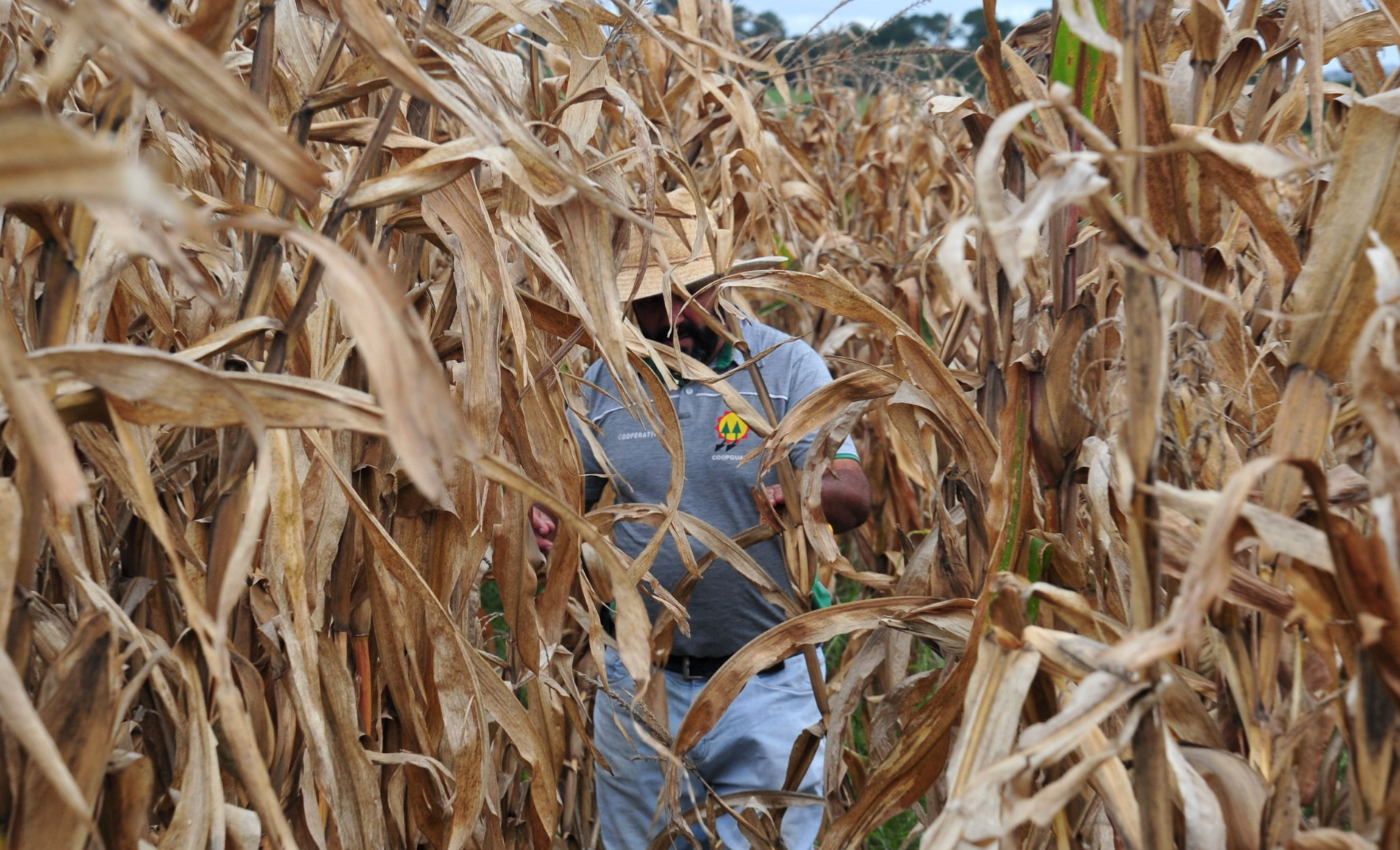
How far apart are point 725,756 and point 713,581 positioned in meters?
0.30

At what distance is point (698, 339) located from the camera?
1854mm

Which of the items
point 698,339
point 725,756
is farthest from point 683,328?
point 725,756

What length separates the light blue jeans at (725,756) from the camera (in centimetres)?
178

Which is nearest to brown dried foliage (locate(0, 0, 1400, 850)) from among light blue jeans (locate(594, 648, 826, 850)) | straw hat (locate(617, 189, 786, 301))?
straw hat (locate(617, 189, 786, 301))

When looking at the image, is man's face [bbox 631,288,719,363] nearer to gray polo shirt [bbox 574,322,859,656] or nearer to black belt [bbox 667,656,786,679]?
gray polo shirt [bbox 574,322,859,656]

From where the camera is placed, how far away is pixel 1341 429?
2.85ft

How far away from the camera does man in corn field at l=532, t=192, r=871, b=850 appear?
1.79 meters

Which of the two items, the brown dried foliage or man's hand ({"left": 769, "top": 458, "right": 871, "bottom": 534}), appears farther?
man's hand ({"left": 769, "top": 458, "right": 871, "bottom": 534})

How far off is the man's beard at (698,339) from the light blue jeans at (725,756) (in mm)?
561

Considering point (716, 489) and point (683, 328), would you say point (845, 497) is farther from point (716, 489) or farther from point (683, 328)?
point (683, 328)

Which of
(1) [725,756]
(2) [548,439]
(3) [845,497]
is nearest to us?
(2) [548,439]

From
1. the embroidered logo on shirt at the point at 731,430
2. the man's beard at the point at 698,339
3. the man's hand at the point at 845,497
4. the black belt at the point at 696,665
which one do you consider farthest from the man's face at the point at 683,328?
the black belt at the point at 696,665

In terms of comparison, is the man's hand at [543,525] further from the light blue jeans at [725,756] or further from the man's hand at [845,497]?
the man's hand at [845,497]

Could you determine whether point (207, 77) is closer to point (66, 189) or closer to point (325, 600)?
point (66, 189)
